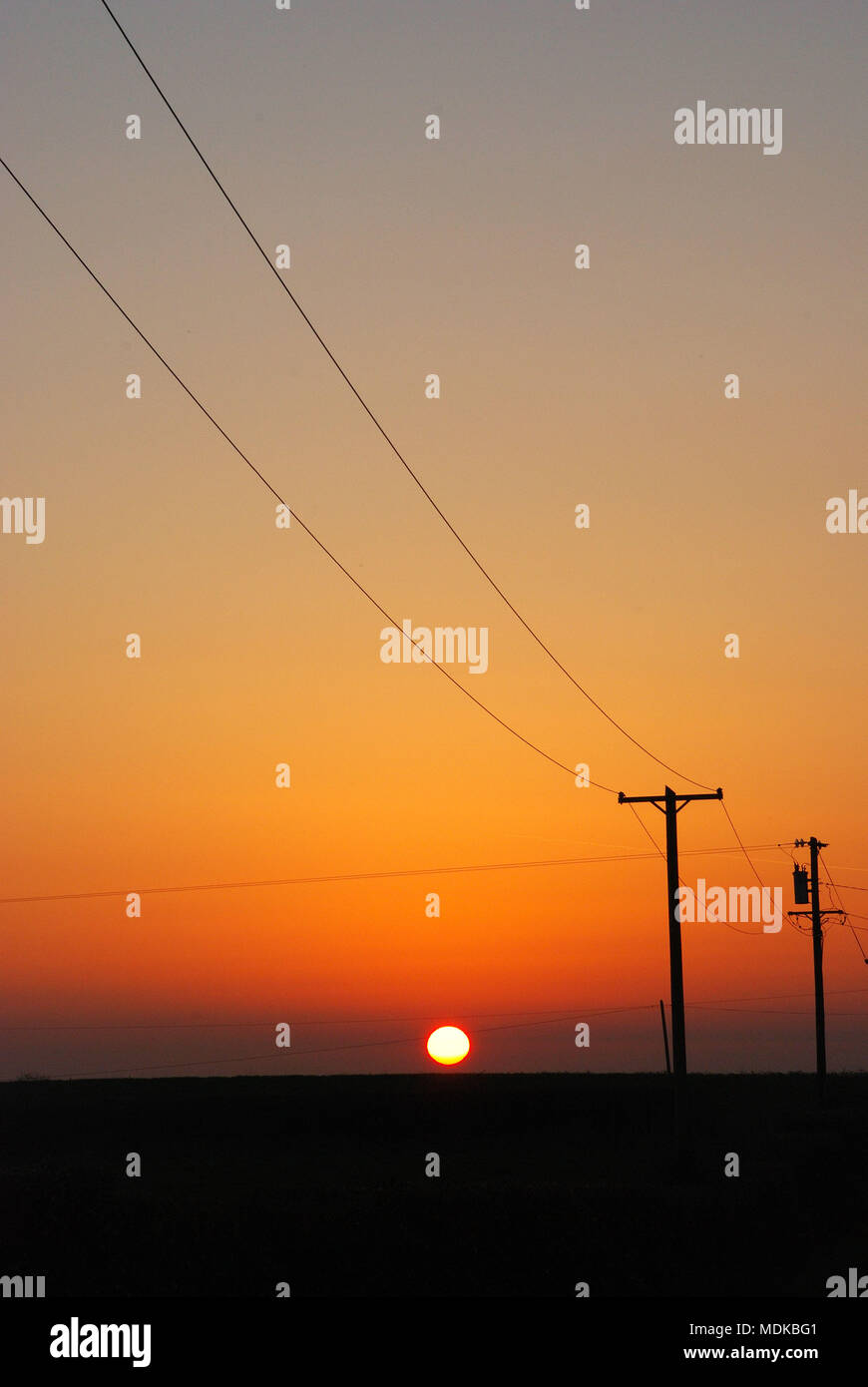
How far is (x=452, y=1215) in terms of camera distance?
30.2 m

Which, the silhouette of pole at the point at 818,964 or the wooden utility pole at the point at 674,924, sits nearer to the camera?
the wooden utility pole at the point at 674,924

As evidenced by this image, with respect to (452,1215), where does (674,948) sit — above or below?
above

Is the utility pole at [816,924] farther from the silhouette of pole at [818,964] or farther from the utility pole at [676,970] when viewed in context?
the utility pole at [676,970]

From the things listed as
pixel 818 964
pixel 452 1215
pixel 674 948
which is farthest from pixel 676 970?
pixel 818 964

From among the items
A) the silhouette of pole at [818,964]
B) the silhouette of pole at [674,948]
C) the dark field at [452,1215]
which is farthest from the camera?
the silhouette of pole at [818,964]

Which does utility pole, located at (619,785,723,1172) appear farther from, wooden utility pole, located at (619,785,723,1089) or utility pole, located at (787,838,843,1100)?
utility pole, located at (787,838,843,1100)

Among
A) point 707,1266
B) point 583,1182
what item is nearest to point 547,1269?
point 707,1266

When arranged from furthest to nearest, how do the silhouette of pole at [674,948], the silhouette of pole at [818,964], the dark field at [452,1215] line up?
the silhouette of pole at [818,964], the silhouette of pole at [674,948], the dark field at [452,1215]

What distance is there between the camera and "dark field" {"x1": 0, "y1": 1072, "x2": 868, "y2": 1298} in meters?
26.1

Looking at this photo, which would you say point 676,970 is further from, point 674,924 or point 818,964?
point 818,964

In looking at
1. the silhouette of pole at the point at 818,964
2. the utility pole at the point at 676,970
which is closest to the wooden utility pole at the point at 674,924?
the utility pole at the point at 676,970

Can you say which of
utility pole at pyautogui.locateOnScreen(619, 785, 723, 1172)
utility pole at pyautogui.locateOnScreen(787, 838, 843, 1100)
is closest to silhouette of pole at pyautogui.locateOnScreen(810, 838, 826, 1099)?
utility pole at pyautogui.locateOnScreen(787, 838, 843, 1100)

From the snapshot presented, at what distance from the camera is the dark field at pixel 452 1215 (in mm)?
26109
